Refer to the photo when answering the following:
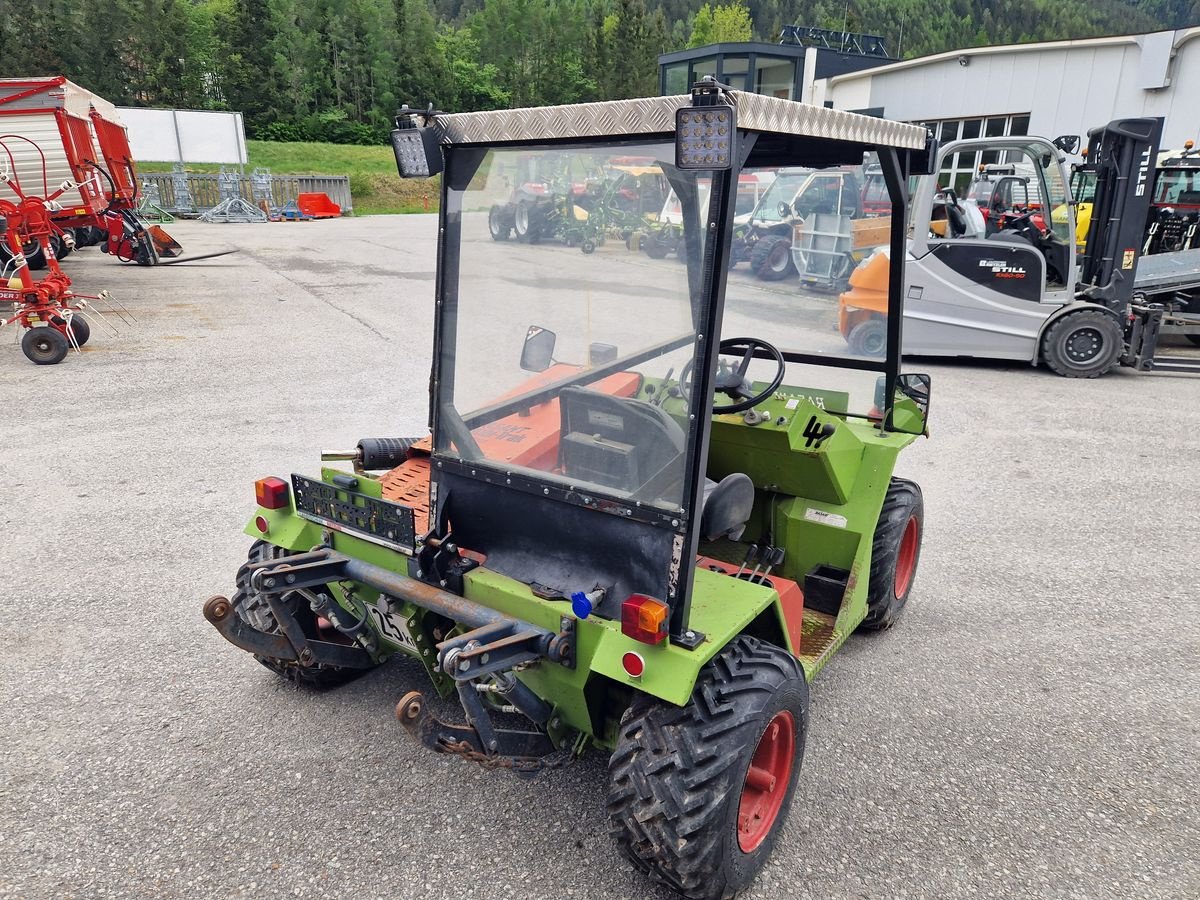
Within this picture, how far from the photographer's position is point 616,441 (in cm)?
249

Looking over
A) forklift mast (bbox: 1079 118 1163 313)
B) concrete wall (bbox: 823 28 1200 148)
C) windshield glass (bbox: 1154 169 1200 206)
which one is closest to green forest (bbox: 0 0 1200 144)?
concrete wall (bbox: 823 28 1200 148)

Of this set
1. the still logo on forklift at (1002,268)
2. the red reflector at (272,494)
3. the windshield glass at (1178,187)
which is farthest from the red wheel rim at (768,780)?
the windshield glass at (1178,187)

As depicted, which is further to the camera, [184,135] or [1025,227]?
[184,135]

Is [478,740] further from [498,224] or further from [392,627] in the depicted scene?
[498,224]

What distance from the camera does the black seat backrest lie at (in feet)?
7.73

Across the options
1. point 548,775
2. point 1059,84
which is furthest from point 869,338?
point 1059,84

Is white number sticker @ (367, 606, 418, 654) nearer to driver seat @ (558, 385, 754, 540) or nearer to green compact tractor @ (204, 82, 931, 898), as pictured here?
green compact tractor @ (204, 82, 931, 898)

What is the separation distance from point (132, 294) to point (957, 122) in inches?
962

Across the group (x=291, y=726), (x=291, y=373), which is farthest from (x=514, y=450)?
(x=291, y=373)

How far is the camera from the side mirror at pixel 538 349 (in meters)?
2.67

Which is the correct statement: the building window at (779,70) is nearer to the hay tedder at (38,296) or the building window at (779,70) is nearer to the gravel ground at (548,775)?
the hay tedder at (38,296)

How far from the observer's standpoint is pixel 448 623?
2.74 meters

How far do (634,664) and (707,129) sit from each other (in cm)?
132

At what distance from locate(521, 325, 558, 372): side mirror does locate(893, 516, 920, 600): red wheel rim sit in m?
2.12
